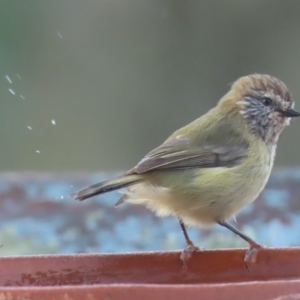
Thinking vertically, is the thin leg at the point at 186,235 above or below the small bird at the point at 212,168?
below

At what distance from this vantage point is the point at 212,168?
4160mm

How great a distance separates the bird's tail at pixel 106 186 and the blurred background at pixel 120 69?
5.74 meters

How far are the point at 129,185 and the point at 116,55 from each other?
6837 millimetres

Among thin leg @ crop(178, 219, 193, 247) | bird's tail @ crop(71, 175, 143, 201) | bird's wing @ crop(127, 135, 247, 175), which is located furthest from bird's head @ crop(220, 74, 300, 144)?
bird's tail @ crop(71, 175, 143, 201)

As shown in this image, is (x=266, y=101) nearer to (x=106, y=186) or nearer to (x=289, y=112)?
(x=289, y=112)

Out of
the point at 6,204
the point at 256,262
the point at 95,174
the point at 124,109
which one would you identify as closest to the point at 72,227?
the point at 6,204

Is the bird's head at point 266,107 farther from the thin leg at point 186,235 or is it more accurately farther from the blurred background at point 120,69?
the blurred background at point 120,69

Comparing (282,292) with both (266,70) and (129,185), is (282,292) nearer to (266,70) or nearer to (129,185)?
(129,185)

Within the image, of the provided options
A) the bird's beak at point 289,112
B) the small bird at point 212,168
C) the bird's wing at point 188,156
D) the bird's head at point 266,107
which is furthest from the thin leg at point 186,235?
the bird's beak at point 289,112

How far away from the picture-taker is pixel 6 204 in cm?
421

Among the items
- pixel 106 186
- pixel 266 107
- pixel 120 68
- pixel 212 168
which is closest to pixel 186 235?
pixel 212 168

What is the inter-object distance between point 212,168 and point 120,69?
6744 millimetres

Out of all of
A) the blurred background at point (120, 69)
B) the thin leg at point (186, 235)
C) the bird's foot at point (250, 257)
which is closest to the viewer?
the bird's foot at point (250, 257)

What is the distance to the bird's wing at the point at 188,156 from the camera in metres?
4.06
